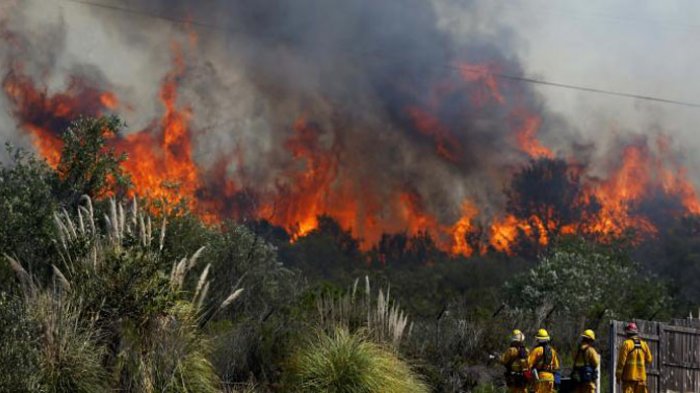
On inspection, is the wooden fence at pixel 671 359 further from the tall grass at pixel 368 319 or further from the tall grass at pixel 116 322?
the tall grass at pixel 116 322

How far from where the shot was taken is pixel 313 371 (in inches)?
593

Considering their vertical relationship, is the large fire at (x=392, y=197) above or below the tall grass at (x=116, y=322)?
above

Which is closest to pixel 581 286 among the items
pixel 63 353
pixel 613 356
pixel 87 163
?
pixel 87 163

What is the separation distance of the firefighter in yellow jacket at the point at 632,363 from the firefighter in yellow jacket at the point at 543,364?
1.47 meters

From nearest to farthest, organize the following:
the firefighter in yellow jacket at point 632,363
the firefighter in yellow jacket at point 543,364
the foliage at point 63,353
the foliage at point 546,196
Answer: the foliage at point 63,353 < the firefighter in yellow jacket at point 543,364 < the firefighter in yellow jacket at point 632,363 < the foliage at point 546,196

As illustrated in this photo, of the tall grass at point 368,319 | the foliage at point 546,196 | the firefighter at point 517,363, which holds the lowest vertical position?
the firefighter at point 517,363

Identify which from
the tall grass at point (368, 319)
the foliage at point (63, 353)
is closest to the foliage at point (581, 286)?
the tall grass at point (368, 319)

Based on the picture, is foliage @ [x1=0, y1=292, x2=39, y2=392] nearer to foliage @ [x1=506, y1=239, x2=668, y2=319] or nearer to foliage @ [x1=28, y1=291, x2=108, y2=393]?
foliage @ [x1=28, y1=291, x2=108, y2=393]

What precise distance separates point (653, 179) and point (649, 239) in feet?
19.0

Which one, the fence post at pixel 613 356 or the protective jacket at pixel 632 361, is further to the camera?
the fence post at pixel 613 356

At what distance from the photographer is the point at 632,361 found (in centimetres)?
1612

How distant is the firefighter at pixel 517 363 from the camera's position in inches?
612

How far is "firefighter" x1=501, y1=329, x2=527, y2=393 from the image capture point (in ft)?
51.0

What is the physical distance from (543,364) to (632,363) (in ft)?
5.84
